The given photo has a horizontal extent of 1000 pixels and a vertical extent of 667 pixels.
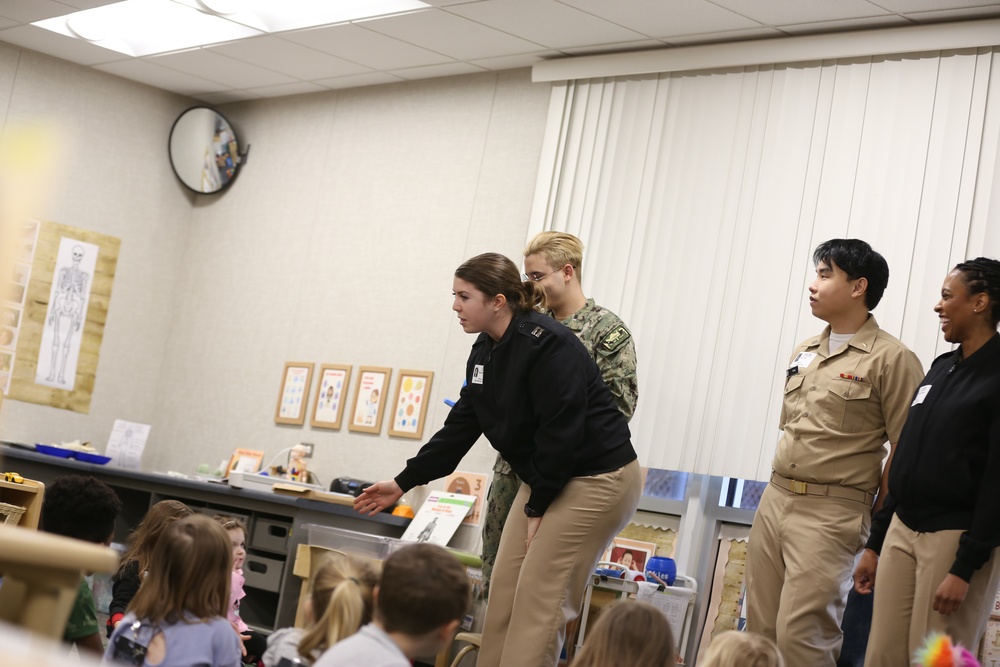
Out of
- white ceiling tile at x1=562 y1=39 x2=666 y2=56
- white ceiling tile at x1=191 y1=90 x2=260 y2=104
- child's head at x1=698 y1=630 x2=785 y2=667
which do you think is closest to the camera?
child's head at x1=698 y1=630 x2=785 y2=667

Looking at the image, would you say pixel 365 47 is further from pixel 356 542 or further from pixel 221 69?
pixel 356 542

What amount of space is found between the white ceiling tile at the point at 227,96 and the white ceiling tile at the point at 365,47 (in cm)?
117

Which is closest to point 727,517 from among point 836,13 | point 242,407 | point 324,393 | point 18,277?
point 836,13

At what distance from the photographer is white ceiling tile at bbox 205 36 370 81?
20.0ft

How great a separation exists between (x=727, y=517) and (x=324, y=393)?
2.38 m

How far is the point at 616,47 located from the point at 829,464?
8.47 feet

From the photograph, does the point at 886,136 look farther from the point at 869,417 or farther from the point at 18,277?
the point at 18,277

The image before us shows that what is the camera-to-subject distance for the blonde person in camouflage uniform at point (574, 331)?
385 cm

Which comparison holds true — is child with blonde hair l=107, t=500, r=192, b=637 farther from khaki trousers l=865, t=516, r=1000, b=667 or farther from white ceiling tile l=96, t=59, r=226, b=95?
white ceiling tile l=96, t=59, r=226, b=95

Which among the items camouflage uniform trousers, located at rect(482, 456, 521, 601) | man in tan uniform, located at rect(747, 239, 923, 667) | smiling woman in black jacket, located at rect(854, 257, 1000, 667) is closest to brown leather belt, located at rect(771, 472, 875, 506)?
man in tan uniform, located at rect(747, 239, 923, 667)

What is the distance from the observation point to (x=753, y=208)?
473cm

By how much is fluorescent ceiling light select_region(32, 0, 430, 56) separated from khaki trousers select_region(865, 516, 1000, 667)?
321 centimetres

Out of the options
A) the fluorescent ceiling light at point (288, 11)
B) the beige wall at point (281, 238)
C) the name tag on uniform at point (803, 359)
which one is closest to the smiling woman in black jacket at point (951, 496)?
the name tag on uniform at point (803, 359)

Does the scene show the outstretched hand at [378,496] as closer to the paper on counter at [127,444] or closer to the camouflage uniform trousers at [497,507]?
the camouflage uniform trousers at [497,507]
